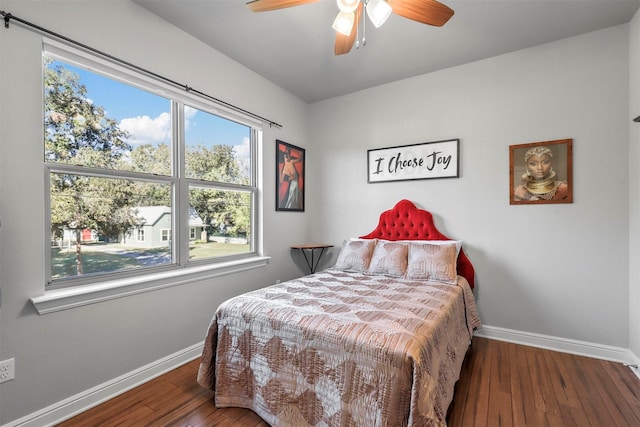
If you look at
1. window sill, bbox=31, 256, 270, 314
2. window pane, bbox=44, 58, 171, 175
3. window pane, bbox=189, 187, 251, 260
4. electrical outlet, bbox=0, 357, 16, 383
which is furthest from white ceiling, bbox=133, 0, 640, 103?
electrical outlet, bbox=0, 357, 16, 383

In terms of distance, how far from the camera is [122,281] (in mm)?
2102

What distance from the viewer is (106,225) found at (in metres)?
2.11

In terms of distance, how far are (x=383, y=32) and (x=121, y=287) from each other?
2.86 m

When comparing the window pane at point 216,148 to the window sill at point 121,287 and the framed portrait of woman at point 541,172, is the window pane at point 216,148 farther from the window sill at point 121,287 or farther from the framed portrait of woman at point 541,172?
the framed portrait of woman at point 541,172

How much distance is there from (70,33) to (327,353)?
97.3 inches

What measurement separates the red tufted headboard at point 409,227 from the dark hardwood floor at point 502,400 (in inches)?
35.3

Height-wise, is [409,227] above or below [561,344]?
above

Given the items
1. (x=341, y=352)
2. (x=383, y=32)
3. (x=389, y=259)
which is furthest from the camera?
(x=389, y=259)

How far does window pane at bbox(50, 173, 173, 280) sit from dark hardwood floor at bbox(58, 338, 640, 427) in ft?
2.98

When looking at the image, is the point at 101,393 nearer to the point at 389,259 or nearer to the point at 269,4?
the point at 389,259

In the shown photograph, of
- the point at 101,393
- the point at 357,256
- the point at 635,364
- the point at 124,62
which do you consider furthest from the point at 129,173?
the point at 635,364

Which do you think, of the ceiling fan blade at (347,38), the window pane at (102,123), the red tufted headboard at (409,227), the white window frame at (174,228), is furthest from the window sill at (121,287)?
the ceiling fan blade at (347,38)

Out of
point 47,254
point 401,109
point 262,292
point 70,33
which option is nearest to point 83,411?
point 47,254

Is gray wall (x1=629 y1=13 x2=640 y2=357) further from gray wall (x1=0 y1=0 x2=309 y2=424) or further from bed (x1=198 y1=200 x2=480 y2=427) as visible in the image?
gray wall (x1=0 y1=0 x2=309 y2=424)
